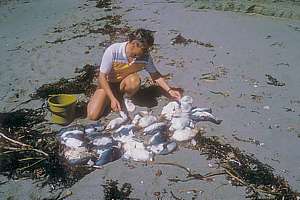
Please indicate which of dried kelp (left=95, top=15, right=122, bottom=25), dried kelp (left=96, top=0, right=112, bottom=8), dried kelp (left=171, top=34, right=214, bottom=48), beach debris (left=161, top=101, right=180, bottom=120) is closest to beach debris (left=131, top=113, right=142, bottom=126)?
beach debris (left=161, top=101, right=180, bottom=120)

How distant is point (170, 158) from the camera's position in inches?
165

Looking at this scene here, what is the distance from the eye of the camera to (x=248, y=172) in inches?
153

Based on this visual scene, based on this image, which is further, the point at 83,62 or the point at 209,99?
the point at 83,62

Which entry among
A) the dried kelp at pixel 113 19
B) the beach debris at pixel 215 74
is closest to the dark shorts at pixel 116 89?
the beach debris at pixel 215 74

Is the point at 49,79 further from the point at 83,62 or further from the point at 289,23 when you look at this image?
the point at 289,23

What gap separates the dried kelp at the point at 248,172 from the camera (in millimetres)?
3652

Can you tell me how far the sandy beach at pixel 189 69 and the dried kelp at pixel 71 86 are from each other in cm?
20

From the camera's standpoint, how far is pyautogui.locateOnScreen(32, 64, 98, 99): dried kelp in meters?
5.64

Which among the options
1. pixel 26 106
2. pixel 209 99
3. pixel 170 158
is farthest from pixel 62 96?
pixel 209 99

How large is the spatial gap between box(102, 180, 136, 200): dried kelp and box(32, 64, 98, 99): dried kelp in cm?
221

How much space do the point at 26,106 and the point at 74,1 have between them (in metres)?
6.53

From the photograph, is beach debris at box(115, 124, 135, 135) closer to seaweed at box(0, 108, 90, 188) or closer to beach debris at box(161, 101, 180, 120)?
beach debris at box(161, 101, 180, 120)

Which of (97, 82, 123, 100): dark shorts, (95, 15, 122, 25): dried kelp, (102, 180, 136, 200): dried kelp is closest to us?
(102, 180, 136, 200): dried kelp

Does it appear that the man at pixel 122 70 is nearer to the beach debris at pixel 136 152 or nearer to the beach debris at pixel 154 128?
the beach debris at pixel 154 128
